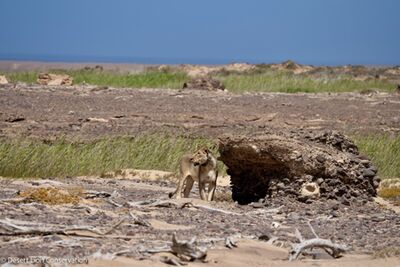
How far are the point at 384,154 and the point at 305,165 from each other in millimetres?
6475

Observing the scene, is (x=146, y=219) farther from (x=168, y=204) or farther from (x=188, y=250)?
(x=188, y=250)

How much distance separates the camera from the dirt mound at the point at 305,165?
13484mm

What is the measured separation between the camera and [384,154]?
1950 cm

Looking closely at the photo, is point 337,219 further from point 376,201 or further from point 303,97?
point 303,97

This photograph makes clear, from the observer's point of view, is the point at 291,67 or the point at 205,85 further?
the point at 291,67

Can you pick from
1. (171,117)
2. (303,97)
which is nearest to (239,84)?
(303,97)

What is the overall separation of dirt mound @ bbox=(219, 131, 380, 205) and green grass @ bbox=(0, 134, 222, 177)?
3.99 m

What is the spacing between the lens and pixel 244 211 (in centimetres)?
1266

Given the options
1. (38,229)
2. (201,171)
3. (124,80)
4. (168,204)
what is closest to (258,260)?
(38,229)

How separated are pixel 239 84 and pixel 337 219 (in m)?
25.7

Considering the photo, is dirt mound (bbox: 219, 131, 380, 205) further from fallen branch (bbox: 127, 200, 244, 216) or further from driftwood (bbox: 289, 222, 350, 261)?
driftwood (bbox: 289, 222, 350, 261)

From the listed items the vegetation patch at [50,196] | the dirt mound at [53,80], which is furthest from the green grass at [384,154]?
the dirt mound at [53,80]

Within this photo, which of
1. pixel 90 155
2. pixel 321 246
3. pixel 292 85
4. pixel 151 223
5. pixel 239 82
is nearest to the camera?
pixel 321 246

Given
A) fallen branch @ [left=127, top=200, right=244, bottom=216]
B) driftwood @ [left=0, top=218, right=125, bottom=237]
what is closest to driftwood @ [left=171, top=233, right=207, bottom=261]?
driftwood @ [left=0, top=218, right=125, bottom=237]
